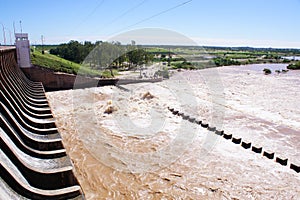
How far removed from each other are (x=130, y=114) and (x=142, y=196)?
8279 mm

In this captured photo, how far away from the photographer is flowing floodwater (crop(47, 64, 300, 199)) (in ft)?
23.6

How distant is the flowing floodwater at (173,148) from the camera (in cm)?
719

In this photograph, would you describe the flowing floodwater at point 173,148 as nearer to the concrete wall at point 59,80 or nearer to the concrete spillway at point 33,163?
the concrete wall at point 59,80

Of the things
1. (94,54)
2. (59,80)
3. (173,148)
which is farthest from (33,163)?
(94,54)

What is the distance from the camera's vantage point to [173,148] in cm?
998

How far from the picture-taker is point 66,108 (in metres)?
15.4

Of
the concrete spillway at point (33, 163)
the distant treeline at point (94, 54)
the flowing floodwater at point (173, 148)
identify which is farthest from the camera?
the distant treeline at point (94, 54)

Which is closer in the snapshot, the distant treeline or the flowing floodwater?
the flowing floodwater

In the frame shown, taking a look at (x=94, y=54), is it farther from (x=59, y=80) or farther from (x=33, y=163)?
(x=33, y=163)

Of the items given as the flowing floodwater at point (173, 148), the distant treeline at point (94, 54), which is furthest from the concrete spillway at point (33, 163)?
the distant treeline at point (94, 54)

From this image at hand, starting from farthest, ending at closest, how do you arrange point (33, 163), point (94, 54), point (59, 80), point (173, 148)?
point (94, 54) < point (59, 80) < point (173, 148) < point (33, 163)

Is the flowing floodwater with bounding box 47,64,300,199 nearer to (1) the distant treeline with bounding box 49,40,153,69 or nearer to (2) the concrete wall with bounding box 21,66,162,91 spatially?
(2) the concrete wall with bounding box 21,66,162,91

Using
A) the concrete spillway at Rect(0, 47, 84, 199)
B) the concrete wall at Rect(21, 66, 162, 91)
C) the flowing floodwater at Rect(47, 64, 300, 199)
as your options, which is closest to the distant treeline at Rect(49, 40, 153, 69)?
the concrete wall at Rect(21, 66, 162, 91)

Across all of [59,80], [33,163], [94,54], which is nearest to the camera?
[33,163]
